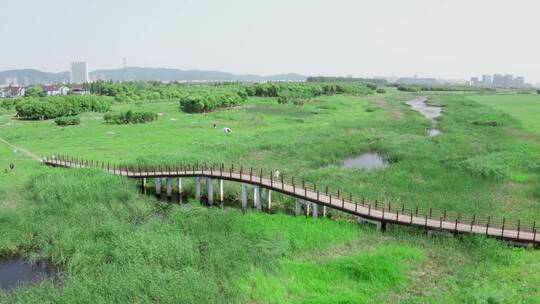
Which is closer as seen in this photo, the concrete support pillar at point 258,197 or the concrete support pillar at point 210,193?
the concrete support pillar at point 258,197

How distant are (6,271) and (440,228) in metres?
27.4

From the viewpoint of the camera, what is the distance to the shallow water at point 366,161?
171ft

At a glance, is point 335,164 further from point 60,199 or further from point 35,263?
point 35,263

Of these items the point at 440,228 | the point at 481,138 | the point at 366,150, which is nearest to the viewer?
the point at 440,228

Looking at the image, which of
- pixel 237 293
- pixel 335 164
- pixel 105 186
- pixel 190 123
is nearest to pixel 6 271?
pixel 105 186

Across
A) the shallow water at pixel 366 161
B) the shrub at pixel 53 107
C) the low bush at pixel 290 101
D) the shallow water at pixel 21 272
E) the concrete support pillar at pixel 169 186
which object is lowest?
the shallow water at pixel 21 272

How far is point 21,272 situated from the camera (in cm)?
2527

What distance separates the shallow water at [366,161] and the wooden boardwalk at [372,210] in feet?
57.8

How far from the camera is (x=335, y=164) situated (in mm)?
52219

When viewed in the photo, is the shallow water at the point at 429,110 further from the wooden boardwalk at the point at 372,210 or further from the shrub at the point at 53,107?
the shrub at the point at 53,107

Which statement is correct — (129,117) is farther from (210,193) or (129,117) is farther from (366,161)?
(210,193)

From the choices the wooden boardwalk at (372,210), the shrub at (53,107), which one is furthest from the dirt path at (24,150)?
the shrub at (53,107)

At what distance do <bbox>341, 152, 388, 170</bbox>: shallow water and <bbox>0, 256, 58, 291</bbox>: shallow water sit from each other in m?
34.7

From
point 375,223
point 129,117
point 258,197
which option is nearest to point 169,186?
point 258,197
